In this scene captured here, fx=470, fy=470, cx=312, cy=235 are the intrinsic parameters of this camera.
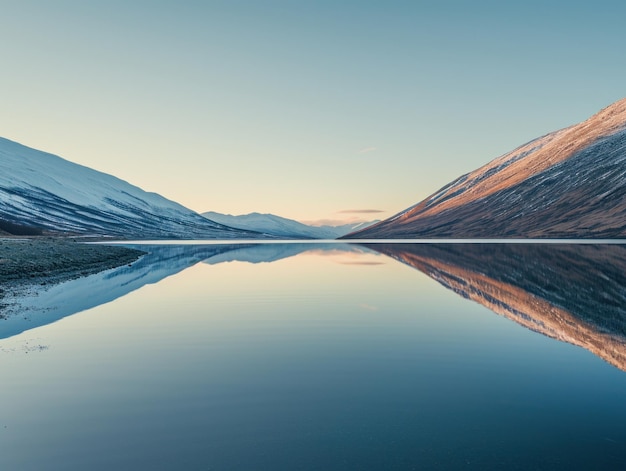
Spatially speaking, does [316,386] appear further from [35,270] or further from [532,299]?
[35,270]

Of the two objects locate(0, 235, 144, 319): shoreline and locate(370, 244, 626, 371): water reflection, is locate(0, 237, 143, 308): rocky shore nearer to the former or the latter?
locate(0, 235, 144, 319): shoreline

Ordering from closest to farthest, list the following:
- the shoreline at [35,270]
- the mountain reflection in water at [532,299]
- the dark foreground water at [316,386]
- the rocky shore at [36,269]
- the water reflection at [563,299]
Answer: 1. the dark foreground water at [316,386]
2. the water reflection at [563,299]
3. the mountain reflection in water at [532,299]
4. the shoreline at [35,270]
5. the rocky shore at [36,269]

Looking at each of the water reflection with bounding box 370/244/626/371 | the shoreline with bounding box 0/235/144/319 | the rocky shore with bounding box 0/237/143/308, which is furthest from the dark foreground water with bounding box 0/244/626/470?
the rocky shore with bounding box 0/237/143/308

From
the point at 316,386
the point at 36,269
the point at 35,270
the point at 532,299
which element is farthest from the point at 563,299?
the point at 36,269

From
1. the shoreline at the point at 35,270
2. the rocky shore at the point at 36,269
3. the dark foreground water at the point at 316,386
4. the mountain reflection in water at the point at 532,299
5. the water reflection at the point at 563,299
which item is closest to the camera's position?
the dark foreground water at the point at 316,386

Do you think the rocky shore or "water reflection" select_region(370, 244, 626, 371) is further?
the rocky shore

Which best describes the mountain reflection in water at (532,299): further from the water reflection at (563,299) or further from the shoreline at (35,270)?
the shoreline at (35,270)

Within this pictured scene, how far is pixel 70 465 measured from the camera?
8.68m

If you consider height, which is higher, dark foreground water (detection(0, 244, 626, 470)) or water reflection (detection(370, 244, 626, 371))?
water reflection (detection(370, 244, 626, 371))

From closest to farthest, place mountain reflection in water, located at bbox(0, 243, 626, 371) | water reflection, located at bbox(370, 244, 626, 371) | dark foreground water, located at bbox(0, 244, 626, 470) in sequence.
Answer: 1. dark foreground water, located at bbox(0, 244, 626, 470)
2. water reflection, located at bbox(370, 244, 626, 371)
3. mountain reflection in water, located at bbox(0, 243, 626, 371)

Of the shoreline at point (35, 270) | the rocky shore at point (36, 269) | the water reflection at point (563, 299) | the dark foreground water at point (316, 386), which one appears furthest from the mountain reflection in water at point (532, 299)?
the rocky shore at point (36, 269)

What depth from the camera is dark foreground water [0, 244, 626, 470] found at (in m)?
9.11

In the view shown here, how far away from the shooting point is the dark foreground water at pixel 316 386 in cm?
911

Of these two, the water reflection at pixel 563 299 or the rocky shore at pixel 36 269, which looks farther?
the rocky shore at pixel 36 269
